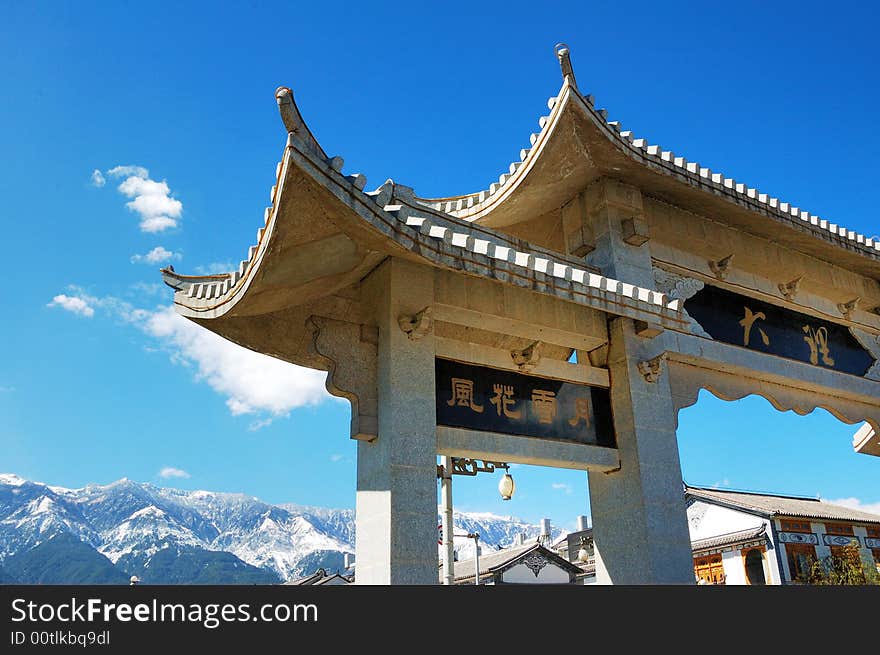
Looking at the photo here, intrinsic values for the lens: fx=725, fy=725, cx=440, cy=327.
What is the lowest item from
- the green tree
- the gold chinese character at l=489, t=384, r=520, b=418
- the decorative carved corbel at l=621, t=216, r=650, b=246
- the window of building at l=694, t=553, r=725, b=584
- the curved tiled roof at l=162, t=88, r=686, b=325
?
the green tree

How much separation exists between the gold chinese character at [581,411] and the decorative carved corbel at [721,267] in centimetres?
348

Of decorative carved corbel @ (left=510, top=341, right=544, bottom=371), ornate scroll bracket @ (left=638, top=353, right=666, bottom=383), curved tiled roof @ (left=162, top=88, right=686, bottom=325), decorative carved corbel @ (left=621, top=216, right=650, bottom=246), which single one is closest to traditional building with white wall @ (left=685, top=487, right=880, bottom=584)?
ornate scroll bracket @ (left=638, top=353, right=666, bottom=383)

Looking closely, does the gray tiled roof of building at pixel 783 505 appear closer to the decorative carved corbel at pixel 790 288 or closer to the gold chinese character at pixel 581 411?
the decorative carved corbel at pixel 790 288

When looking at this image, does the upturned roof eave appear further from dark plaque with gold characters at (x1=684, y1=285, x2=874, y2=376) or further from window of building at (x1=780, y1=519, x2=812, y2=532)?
window of building at (x1=780, y1=519, x2=812, y2=532)

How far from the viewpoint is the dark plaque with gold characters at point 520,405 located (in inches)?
310

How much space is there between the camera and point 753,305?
1119 centimetres

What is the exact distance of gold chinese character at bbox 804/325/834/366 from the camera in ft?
38.1

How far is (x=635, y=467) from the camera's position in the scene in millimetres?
8555

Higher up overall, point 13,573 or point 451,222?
point 13,573

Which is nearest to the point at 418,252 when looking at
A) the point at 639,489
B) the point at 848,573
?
the point at 639,489

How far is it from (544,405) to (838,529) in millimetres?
26051
